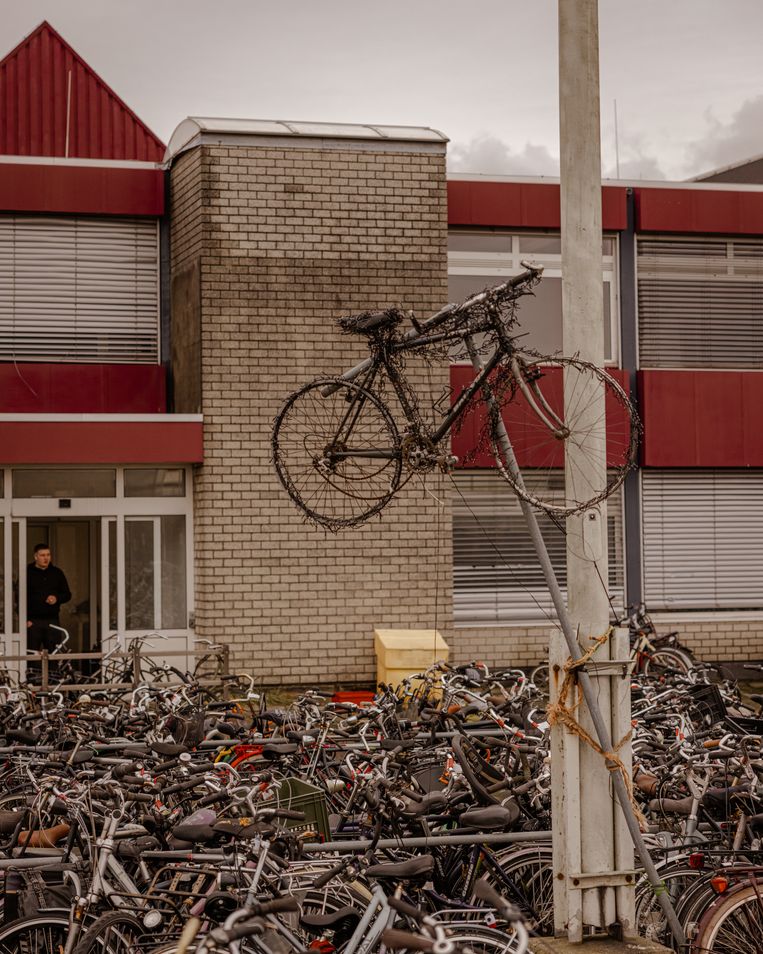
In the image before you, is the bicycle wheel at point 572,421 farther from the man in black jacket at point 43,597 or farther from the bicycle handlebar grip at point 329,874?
the man in black jacket at point 43,597

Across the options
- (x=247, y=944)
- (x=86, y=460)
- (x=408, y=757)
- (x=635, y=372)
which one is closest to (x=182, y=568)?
(x=86, y=460)

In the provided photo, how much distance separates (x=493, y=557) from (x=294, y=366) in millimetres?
3599

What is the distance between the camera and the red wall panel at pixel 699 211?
1731 centimetres

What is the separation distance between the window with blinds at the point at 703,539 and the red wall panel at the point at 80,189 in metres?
7.38

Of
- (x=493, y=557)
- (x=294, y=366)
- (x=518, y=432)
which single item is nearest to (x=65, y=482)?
(x=294, y=366)

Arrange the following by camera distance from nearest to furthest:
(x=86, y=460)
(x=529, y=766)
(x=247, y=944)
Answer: (x=247, y=944)
(x=529, y=766)
(x=86, y=460)

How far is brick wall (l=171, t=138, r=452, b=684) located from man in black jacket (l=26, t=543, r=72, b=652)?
167 cm

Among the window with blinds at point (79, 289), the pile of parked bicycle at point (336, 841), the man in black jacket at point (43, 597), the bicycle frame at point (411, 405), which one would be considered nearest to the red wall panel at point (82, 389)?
the window with blinds at point (79, 289)

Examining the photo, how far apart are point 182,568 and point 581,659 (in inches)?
414

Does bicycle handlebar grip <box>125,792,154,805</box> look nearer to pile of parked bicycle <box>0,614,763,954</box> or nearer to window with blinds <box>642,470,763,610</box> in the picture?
pile of parked bicycle <box>0,614,763,954</box>

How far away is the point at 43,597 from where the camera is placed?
14609mm

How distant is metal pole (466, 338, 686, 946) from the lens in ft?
18.3

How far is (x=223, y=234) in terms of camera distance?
15500mm

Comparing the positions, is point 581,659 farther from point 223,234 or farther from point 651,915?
point 223,234
